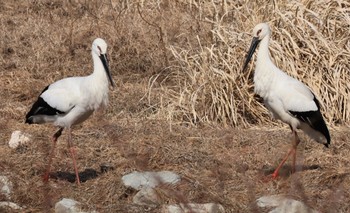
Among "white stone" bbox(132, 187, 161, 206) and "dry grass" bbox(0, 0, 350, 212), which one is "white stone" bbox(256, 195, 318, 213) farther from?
"white stone" bbox(132, 187, 161, 206)

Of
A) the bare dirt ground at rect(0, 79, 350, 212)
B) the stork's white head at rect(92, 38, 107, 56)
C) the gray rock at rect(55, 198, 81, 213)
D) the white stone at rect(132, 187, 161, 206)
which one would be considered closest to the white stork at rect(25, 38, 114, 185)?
the stork's white head at rect(92, 38, 107, 56)

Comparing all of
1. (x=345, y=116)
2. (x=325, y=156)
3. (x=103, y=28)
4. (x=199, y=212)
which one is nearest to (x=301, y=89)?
(x=325, y=156)

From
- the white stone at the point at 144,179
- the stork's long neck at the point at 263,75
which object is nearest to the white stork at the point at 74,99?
the white stone at the point at 144,179

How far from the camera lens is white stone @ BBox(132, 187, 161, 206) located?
6281mm

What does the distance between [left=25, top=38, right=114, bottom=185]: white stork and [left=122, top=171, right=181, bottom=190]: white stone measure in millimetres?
475

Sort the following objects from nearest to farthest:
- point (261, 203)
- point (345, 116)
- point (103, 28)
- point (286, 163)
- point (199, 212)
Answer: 1. point (199, 212)
2. point (261, 203)
3. point (286, 163)
4. point (345, 116)
5. point (103, 28)

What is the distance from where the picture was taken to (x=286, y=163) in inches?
311

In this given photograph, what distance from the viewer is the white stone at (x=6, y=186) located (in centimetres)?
646

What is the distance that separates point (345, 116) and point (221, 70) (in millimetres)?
1284

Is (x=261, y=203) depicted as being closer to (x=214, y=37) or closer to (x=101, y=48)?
(x=101, y=48)

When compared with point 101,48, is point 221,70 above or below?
below

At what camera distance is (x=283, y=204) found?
20.0 ft


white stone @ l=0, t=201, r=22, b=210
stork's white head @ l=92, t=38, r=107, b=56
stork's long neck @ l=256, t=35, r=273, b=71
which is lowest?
white stone @ l=0, t=201, r=22, b=210

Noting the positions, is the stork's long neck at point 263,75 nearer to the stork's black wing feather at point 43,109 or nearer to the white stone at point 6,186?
the stork's black wing feather at point 43,109
